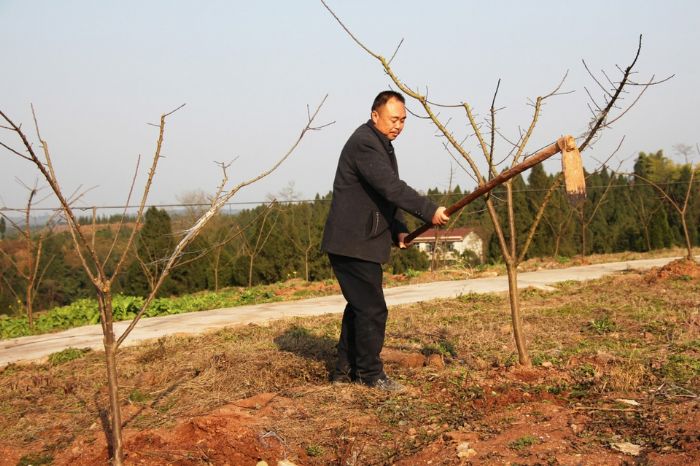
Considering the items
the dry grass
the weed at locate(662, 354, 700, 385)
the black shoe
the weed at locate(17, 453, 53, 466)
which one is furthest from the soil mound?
the weed at locate(17, 453, 53, 466)

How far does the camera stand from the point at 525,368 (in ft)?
13.7

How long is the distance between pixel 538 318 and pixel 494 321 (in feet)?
1.53

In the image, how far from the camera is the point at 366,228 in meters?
4.00

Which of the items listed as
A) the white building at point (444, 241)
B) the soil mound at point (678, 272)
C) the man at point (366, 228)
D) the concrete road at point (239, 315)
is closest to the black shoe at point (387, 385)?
the man at point (366, 228)

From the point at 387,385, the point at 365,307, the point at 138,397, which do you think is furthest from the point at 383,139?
the point at 138,397

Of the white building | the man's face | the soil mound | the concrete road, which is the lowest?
the concrete road

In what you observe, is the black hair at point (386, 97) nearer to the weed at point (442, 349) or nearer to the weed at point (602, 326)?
the weed at point (442, 349)

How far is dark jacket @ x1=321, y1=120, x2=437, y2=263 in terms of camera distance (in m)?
3.89

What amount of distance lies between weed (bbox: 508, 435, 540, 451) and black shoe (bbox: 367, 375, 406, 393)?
→ 112cm

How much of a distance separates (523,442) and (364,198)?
1.77 meters

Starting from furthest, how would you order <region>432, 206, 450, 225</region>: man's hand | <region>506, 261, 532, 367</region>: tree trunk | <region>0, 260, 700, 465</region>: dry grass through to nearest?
<region>506, 261, 532, 367</region>: tree trunk → <region>432, 206, 450, 225</region>: man's hand → <region>0, 260, 700, 465</region>: dry grass

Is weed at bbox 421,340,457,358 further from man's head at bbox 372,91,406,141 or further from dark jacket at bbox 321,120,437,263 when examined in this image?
man's head at bbox 372,91,406,141

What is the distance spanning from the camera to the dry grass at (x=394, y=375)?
3338mm

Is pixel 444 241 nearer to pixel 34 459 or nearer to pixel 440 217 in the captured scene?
pixel 440 217
